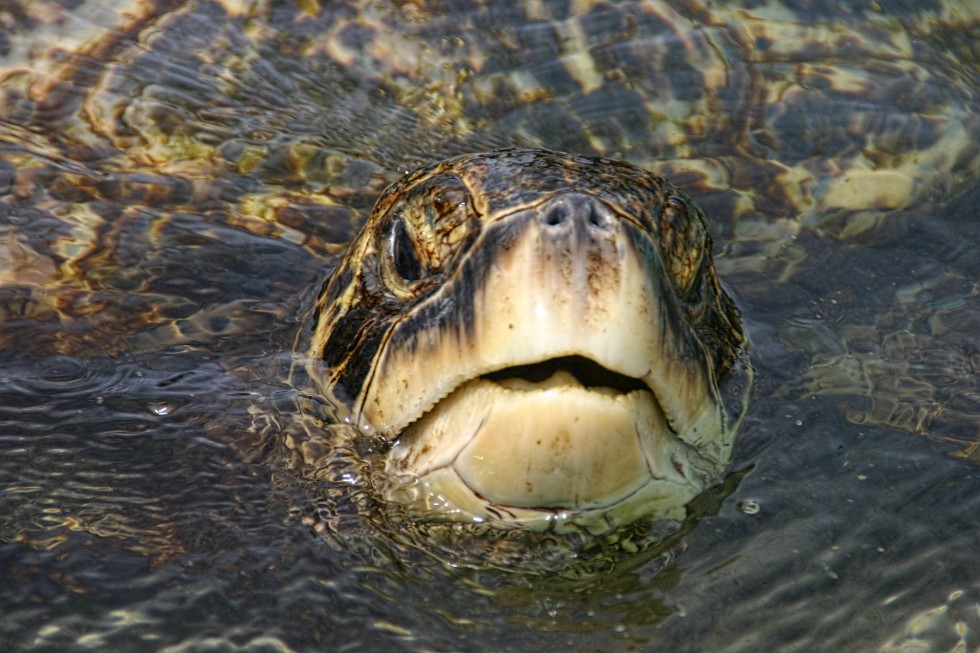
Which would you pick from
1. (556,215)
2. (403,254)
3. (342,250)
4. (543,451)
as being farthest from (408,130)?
(543,451)

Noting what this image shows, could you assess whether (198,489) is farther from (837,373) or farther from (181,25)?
(181,25)

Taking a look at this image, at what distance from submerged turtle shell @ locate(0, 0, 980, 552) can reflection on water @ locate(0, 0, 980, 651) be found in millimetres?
13

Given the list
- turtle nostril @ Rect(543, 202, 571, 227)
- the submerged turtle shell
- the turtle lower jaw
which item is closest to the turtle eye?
the turtle lower jaw

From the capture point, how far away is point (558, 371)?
2.67 m

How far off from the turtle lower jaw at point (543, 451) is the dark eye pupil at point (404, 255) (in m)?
0.38

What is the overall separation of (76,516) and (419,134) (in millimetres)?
2265

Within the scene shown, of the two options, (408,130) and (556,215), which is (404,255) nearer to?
(556,215)

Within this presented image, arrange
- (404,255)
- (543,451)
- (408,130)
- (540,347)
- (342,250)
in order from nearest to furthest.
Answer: (540,347)
(543,451)
(404,255)
(342,250)
(408,130)

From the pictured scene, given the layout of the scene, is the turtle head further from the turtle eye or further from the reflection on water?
the reflection on water

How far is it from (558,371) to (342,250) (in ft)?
5.39

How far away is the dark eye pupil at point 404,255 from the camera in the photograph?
3047 millimetres

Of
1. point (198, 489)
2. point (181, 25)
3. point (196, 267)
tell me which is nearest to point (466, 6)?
point (181, 25)

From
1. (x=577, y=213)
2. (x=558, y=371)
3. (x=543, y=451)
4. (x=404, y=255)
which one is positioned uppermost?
(x=577, y=213)

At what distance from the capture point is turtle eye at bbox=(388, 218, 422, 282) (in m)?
3.05
